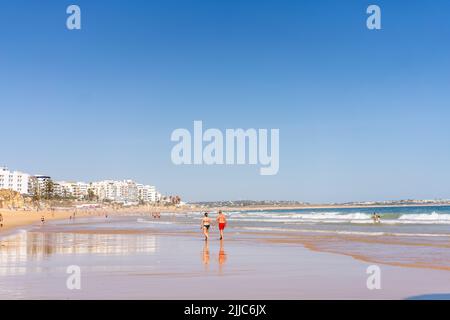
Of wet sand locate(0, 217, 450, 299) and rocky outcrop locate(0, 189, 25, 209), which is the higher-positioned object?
wet sand locate(0, 217, 450, 299)

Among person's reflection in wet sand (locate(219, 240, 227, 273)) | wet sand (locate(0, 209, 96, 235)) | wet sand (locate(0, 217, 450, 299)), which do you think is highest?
wet sand (locate(0, 217, 450, 299))

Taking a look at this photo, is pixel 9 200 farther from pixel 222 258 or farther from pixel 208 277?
pixel 208 277

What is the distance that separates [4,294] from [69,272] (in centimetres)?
361

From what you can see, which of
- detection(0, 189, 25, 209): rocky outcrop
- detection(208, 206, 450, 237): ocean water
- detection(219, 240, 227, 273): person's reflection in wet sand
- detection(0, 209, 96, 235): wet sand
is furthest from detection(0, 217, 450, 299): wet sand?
detection(0, 189, 25, 209): rocky outcrop

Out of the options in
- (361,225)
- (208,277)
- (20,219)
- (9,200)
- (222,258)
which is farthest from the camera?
(9,200)

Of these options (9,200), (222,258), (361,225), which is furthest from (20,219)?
(9,200)

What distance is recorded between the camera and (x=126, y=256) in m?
18.4

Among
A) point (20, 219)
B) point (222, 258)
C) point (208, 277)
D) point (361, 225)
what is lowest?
point (20, 219)

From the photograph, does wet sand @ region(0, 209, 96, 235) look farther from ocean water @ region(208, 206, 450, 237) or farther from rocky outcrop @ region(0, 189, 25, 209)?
rocky outcrop @ region(0, 189, 25, 209)

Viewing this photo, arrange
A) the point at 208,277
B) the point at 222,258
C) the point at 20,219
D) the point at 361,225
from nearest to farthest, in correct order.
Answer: the point at 208,277 < the point at 222,258 < the point at 361,225 < the point at 20,219

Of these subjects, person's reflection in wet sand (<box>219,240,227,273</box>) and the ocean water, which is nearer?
person's reflection in wet sand (<box>219,240,227,273</box>)

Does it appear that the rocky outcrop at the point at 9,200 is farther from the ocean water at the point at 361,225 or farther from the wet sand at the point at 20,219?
the ocean water at the point at 361,225
